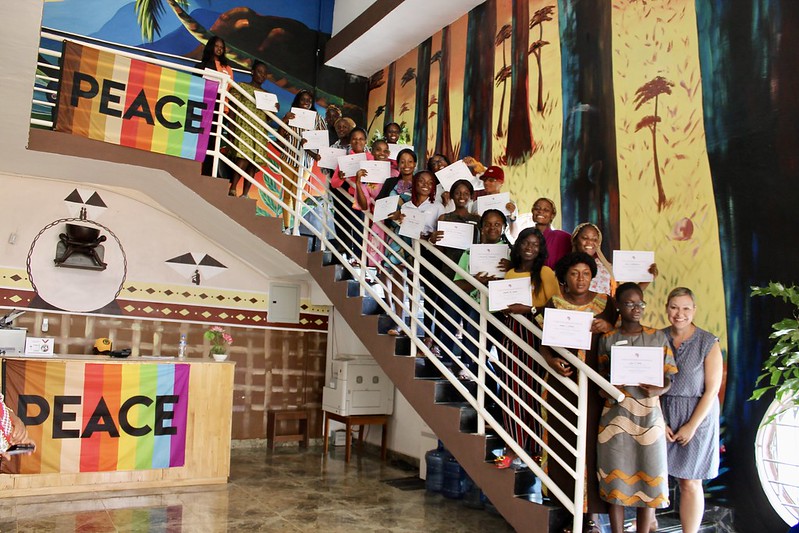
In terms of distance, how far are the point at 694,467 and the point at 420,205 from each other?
2.40 metres

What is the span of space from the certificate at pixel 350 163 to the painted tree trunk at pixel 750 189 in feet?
8.09

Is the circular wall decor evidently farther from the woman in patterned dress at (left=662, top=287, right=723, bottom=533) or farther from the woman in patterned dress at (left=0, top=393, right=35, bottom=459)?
the woman in patterned dress at (left=662, top=287, right=723, bottom=533)

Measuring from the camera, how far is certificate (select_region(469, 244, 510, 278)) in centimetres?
396

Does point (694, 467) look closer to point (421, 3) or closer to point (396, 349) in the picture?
point (396, 349)

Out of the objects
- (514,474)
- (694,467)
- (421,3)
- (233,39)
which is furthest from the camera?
(233,39)

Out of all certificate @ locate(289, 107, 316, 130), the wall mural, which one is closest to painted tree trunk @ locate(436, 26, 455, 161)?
the wall mural

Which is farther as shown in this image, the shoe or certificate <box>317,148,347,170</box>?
certificate <box>317,148,347,170</box>

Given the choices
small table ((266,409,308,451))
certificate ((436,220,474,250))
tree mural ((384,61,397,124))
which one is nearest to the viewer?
certificate ((436,220,474,250))

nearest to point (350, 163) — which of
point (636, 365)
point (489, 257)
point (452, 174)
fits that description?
point (452, 174)

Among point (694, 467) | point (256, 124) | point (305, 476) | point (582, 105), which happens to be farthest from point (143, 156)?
point (694, 467)

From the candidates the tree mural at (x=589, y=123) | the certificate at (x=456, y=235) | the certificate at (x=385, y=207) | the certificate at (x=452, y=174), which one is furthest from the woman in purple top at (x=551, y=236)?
the certificate at (x=385, y=207)

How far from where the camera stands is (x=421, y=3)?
6957 mm

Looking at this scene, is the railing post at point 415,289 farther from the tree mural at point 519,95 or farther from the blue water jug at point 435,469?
the tree mural at point 519,95

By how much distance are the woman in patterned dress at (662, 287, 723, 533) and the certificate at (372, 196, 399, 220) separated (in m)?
2.01
